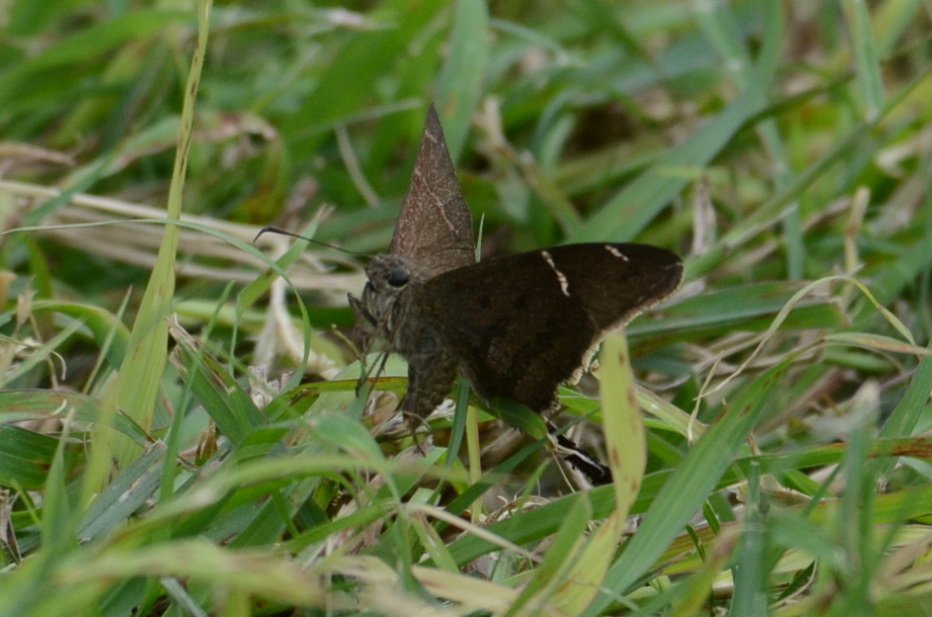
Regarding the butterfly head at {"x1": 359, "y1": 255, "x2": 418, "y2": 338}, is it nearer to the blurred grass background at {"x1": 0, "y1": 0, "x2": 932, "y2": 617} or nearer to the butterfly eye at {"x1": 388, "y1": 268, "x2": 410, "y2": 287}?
the butterfly eye at {"x1": 388, "y1": 268, "x2": 410, "y2": 287}

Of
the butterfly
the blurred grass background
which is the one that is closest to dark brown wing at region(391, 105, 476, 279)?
the butterfly

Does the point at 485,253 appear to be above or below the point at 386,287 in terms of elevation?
below

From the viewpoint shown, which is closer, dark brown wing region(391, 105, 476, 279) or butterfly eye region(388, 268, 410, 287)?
butterfly eye region(388, 268, 410, 287)

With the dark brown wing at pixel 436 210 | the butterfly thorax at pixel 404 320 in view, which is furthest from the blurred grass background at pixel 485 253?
the dark brown wing at pixel 436 210

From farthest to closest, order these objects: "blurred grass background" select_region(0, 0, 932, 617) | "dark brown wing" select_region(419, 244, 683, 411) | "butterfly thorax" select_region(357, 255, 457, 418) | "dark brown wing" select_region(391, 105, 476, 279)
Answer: "dark brown wing" select_region(391, 105, 476, 279) → "butterfly thorax" select_region(357, 255, 457, 418) → "dark brown wing" select_region(419, 244, 683, 411) → "blurred grass background" select_region(0, 0, 932, 617)

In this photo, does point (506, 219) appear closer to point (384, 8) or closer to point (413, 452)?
point (384, 8)

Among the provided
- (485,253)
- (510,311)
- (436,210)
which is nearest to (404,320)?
(510,311)

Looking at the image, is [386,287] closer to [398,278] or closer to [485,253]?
[398,278]
